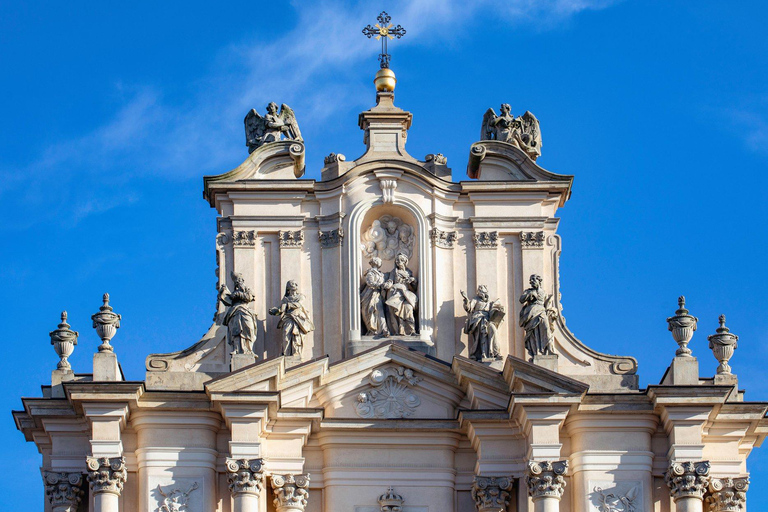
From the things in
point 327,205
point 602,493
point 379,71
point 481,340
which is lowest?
point 602,493

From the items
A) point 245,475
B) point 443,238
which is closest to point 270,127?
point 443,238

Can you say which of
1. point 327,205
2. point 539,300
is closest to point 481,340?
point 539,300

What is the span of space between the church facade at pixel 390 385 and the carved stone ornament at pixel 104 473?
3 centimetres

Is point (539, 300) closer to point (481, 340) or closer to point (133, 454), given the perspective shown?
point (481, 340)

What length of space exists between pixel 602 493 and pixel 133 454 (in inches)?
258

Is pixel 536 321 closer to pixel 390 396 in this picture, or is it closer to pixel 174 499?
pixel 390 396

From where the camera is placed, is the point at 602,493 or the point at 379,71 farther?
the point at 379,71

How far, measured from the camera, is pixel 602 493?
110 ft

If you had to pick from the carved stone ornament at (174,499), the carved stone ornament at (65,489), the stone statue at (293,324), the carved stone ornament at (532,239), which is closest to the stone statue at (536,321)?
the carved stone ornament at (532,239)

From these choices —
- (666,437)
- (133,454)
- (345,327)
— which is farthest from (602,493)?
(133,454)

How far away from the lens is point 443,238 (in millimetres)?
35406

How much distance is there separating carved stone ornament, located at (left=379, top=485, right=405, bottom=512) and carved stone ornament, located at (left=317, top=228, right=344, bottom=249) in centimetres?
387

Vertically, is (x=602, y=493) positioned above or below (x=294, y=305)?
below

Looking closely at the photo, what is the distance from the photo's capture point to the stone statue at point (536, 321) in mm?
34031
